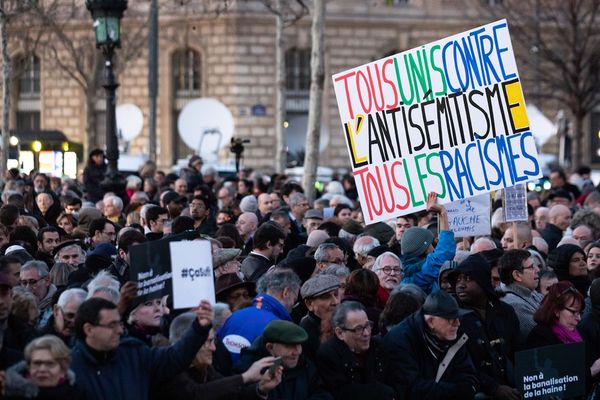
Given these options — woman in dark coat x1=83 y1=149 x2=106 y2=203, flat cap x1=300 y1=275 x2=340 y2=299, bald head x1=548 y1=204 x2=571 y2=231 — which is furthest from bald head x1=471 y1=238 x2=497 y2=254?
woman in dark coat x1=83 y1=149 x2=106 y2=203

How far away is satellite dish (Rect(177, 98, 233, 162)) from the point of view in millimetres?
39438

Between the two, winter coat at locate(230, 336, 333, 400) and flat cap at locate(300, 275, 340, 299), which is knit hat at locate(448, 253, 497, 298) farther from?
winter coat at locate(230, 336, 333, 400)

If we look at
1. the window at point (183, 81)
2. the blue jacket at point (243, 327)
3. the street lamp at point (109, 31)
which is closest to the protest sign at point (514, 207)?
the blue jacket at point (243, 327)

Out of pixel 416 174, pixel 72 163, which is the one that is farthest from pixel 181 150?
pixel 416 174

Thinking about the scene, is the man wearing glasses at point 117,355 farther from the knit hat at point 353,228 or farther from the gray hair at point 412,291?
the knit hat at point 353,228

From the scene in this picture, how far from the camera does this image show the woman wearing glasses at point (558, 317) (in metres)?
11.3

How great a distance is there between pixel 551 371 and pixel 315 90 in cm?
1672

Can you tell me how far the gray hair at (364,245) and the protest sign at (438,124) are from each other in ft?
2.94

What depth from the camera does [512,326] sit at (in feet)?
37.5

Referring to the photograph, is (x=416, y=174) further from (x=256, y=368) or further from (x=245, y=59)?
(x=245, y=59)

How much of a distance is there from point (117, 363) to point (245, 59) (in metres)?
41.3

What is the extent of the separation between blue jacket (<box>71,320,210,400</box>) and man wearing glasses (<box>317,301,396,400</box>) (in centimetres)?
113

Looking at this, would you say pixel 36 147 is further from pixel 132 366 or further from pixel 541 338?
pixel 132 366

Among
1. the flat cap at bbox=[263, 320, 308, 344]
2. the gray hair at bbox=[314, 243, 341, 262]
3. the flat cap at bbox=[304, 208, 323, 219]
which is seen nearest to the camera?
the flat cap at bbox=[263, 320, 308, 344]
